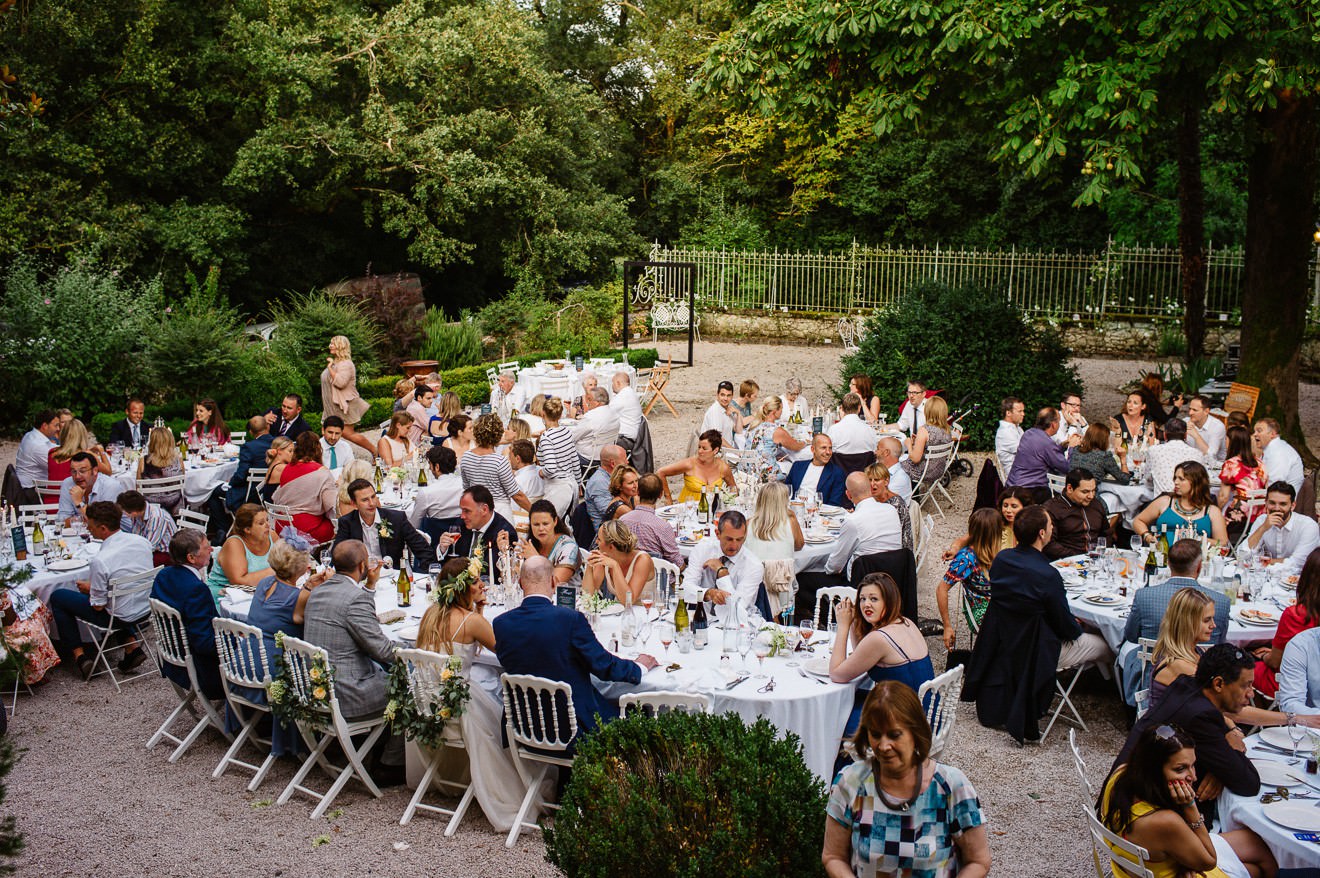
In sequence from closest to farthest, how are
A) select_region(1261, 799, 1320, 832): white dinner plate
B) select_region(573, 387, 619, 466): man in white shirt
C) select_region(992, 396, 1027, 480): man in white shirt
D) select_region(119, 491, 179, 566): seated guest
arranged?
select_region(1261, 799, 1320, 832): white dinner plate, select_region(119, 491, 179, 566): seated guest, select_region(992, 396, 1027, 480): man in white shirt, select_region(573, 387, 619, 466): man in white shirt

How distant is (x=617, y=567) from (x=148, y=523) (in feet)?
12.9

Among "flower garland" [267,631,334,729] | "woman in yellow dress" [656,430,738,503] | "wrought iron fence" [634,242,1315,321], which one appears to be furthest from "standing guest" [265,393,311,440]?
"wrought iron fence" [634,242,1315,321]

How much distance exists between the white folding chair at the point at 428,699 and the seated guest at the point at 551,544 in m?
1.14

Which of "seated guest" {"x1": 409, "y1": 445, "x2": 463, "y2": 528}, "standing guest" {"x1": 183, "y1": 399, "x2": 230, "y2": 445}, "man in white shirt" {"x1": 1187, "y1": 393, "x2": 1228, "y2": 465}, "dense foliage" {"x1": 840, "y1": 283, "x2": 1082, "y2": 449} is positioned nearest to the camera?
"seated guest" {"x1": 409, "y1": 445, "x2": 463, "y2": 528}

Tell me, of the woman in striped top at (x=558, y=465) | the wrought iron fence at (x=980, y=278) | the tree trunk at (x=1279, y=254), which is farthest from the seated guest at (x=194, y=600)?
the wrought iron fence at (x=980, y=278)

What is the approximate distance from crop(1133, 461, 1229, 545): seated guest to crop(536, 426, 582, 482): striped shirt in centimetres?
446

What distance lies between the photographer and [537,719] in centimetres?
519

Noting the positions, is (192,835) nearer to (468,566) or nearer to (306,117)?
(468,566)

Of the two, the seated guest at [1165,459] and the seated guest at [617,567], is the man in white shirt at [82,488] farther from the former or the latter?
the seated guest at [1165,459]

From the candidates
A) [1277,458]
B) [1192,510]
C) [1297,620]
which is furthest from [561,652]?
[1277,458]

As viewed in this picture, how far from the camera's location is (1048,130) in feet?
32.0

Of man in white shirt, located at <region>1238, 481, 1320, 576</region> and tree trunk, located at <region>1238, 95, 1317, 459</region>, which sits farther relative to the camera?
tree trunk, located at <region>1238, 95, 1317, 459</region>

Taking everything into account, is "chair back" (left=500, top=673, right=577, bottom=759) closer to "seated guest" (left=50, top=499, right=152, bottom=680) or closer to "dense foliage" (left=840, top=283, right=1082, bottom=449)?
"seated guest" (left=50, top=499, right=152, bottom=680)

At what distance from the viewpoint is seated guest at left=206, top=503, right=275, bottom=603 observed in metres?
6.72
